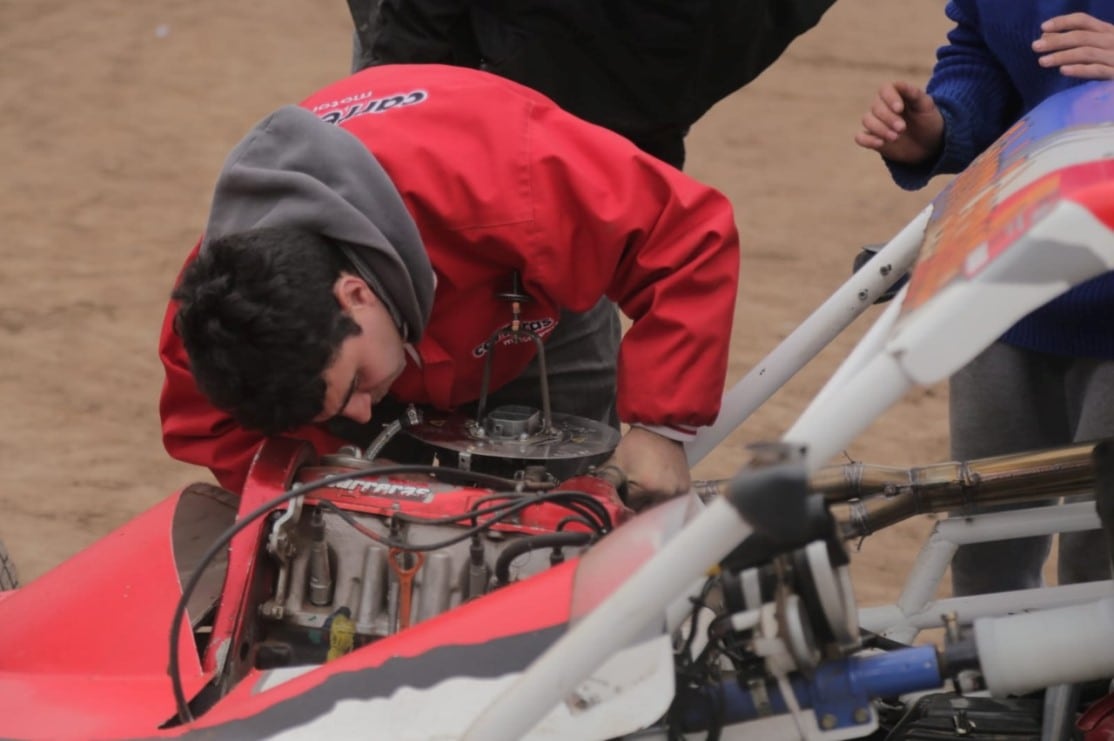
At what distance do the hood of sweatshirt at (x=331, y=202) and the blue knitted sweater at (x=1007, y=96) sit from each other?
93 centimetres

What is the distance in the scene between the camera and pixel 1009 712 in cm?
201

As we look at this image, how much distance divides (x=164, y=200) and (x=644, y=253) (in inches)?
135

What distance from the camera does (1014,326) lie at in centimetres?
243

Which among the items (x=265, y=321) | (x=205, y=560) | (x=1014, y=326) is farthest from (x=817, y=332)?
(x=205, y=560)

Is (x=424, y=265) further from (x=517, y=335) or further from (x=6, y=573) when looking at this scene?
(x=6, y=573)

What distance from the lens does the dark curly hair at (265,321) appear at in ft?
6.23

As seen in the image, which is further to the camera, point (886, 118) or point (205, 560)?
point (886, 118)

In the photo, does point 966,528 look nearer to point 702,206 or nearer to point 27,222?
point 702,206

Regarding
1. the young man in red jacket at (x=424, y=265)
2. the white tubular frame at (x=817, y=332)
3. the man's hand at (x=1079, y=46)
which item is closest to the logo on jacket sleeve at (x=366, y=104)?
the young man in red jacket at (x=424, y=265)

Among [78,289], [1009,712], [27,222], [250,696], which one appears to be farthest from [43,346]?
[1009,712]

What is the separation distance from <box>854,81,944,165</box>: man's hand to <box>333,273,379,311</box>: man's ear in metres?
Result: 0.87

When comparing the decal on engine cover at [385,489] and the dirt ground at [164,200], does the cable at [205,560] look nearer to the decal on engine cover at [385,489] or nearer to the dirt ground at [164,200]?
the decal on engine cover at [385,489]

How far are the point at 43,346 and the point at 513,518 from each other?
281 centimetres

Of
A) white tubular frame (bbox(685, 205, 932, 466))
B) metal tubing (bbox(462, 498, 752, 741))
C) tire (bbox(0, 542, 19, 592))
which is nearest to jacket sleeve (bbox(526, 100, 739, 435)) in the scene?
white tubular frame (bbox(685, 205, 932, 466))
